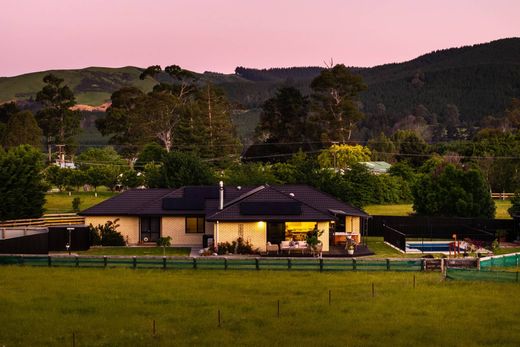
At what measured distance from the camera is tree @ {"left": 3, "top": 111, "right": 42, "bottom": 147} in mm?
115562

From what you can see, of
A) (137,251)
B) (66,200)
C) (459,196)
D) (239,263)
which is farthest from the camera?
(66,200)

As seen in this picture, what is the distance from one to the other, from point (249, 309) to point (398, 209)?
51.9 metres

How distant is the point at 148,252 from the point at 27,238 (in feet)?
22.1

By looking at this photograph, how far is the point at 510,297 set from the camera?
29891mm

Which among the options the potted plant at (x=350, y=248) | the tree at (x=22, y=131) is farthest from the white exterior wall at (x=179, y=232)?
the tree at (x=22, y=131)

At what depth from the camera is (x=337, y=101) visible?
11256 centimetres

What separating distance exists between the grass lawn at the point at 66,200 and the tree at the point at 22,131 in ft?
100

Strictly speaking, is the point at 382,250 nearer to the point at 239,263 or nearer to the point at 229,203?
the point at 229,203

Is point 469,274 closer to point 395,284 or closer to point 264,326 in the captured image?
point 395,284

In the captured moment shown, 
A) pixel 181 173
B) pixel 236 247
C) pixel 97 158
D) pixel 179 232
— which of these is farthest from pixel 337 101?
pixel 236 247

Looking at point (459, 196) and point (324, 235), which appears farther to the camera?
point (459, 196)

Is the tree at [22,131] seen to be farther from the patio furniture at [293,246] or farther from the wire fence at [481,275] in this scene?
the wire fence at [481,275]

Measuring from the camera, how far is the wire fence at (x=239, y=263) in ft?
119

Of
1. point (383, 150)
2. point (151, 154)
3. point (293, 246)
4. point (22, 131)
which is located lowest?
point (293, 246)
